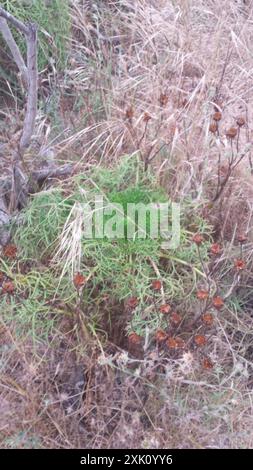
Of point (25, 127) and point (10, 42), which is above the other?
point (10, 42)

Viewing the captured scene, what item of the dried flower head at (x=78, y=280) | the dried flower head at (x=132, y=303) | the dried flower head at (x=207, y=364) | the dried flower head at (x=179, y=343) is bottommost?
the dried flower head at (x=207, y=364)

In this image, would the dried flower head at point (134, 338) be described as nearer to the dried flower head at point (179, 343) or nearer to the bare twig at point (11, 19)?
the dried flower head at point (179, 343)

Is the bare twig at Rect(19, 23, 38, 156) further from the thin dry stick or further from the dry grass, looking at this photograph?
the dry grass

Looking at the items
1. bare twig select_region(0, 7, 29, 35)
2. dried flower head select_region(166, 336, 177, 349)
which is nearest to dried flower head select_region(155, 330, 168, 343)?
dried flower head select_region(166, 336, 177, 349)

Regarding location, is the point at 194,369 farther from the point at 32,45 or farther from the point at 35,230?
the point at 32,45

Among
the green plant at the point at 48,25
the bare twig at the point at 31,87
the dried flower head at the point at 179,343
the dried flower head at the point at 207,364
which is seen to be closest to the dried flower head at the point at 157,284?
the dried flower head at the point at 179,343

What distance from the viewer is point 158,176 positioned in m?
2.54

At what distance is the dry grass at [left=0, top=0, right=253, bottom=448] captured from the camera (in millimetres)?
2221

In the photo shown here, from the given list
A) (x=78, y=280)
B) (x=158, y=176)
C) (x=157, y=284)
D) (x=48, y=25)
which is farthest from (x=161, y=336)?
(x=48, y=25)

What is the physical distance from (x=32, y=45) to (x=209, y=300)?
3.49 feet

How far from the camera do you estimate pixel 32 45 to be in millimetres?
2396

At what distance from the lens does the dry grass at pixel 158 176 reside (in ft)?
7.29

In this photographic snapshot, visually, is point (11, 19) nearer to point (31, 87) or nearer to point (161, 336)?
point (31, 87)

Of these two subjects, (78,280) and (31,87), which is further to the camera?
(31,87)
